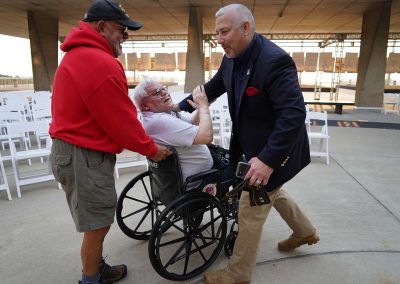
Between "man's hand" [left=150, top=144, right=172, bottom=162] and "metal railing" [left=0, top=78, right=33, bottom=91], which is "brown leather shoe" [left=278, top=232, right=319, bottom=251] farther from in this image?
"metal railing" [left=0, top=78, right=33, bottom=91]

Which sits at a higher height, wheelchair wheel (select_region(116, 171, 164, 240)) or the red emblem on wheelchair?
the red emblem on wheelchair

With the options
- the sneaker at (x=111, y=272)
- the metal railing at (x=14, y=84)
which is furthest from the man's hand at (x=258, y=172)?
the metal railing at (x=14, y=84)

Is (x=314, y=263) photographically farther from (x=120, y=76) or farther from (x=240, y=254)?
(x=120, y=76)

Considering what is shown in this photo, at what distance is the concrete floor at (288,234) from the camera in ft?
6.77

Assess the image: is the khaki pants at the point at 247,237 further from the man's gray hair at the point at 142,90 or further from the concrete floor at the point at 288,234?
the man's gray hair at the point at 142,90

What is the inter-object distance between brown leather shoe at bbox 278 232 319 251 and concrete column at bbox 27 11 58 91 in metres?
13.3

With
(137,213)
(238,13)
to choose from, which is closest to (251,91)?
(238,13)

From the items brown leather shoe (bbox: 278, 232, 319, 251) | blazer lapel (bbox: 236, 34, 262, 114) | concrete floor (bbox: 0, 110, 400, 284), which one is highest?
blazer lapel (bbox: 236, 34, 262, 114)

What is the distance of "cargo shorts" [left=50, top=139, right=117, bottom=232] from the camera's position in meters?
1.58

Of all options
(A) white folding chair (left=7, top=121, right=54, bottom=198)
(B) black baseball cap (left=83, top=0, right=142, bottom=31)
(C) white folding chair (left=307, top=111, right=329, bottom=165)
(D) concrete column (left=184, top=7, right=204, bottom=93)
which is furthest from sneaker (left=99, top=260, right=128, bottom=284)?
(D) concrete column (left=184, top=7, right=204, bottom=93)

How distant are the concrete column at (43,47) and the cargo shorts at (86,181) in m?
13.1

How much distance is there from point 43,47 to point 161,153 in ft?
44.7

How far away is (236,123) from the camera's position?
178 cm

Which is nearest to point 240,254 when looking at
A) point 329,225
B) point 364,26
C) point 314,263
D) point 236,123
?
point 314,263
